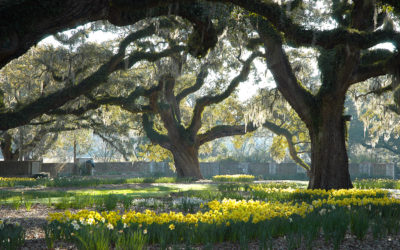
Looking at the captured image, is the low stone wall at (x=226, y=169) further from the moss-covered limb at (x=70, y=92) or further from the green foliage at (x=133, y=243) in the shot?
the green foliage at (x=133, y=243)

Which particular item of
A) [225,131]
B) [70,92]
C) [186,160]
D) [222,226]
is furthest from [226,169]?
[222,226]

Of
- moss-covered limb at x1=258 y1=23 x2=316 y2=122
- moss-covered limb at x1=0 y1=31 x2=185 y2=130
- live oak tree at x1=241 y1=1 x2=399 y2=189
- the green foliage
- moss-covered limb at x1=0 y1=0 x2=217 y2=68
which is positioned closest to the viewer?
the green foliage

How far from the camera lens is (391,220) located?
4.78m

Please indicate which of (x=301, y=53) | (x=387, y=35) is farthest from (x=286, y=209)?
(x=301, y=53)

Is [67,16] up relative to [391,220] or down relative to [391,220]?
up

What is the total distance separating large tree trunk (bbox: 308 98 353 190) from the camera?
37.9 ft

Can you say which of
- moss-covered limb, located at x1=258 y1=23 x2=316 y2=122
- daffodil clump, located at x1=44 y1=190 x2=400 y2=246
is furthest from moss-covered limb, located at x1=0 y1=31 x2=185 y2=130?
daffodil clump, located at x1=44 y1=190 x2=400 y2=246

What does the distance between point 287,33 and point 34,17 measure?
5.41m

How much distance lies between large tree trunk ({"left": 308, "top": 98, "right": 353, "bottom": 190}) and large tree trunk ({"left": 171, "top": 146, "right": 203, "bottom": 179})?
10453 millimetres

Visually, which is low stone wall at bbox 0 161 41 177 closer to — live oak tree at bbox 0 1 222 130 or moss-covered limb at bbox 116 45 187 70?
moss-covered limb at bbox 116 45 187 70

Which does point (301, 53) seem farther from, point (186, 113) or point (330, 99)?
point (186, 113)

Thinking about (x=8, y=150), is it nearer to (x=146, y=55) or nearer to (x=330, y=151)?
(x=146, y=55)

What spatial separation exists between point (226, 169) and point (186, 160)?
16996 mm

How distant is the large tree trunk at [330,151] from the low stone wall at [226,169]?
19829 millimetres
